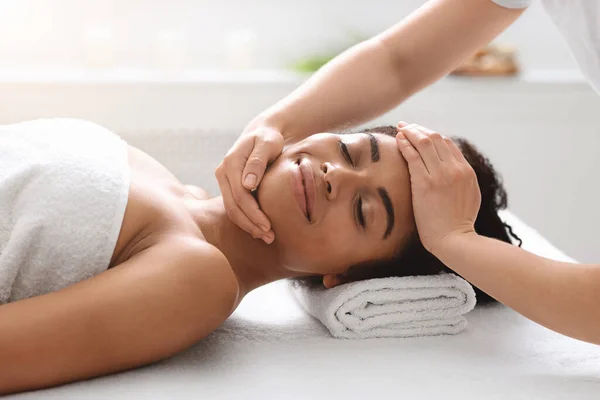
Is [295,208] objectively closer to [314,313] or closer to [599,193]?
[314,313]

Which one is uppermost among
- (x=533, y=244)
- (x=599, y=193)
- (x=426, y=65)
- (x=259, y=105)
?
(x=426, y=65)

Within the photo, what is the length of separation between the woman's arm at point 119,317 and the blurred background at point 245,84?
169 centimetres

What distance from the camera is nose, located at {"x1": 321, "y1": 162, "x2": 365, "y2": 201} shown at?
1.50 metres

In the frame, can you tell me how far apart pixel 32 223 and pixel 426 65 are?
3.19 feet

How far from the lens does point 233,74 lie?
314 centimetres

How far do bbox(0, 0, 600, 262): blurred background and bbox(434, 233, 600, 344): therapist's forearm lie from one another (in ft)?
5.82

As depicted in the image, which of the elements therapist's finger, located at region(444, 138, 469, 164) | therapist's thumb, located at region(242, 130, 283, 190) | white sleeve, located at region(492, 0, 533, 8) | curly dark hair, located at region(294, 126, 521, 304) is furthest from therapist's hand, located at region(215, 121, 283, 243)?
white sleeve, located at region(492, 0, 533, 8)

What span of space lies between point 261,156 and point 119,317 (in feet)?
1.46

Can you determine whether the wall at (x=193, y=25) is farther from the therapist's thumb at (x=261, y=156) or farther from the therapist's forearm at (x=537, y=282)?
the therapist's forearm at (x=537, y=282)

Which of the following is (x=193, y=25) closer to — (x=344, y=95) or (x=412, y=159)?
(x=344, y=95)


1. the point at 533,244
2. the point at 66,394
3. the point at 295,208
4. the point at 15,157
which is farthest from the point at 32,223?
the point at 533,244

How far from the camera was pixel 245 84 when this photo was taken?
9.93 feet

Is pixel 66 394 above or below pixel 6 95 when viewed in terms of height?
below

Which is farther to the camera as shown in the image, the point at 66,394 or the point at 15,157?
the point at 15,157
